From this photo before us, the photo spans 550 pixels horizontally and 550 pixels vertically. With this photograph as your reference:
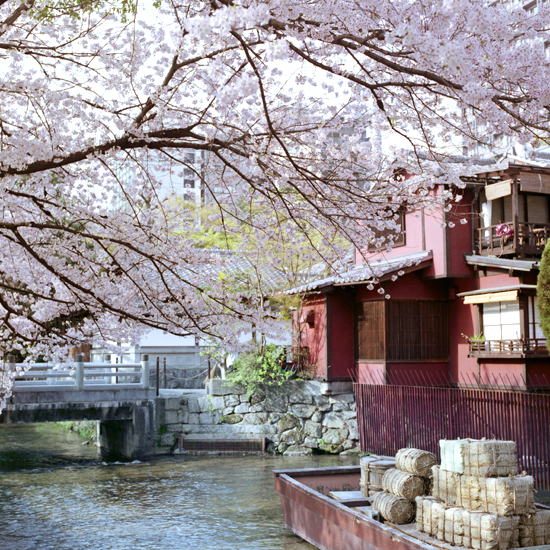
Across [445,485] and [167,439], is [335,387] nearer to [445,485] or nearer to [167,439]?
[167,439]

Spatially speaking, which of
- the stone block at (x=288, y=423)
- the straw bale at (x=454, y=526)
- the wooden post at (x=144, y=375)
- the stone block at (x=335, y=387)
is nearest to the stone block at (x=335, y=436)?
the stone block at (x=288, y=423)

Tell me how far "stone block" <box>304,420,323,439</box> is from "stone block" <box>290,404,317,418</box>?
25cm

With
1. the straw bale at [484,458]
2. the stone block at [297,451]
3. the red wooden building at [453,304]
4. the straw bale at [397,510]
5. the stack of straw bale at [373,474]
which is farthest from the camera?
the stone block at [297,451]

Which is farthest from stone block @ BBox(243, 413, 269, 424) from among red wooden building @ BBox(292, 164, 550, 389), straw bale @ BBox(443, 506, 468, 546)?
straw bale @ BBox(443, 506, 468, 546)

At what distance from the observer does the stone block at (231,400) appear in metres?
18.0

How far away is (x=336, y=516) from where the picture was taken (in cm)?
816

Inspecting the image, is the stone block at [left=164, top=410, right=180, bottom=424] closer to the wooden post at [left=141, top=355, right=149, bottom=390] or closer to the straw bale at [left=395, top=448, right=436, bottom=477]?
the wooden post at [left=141, top=355, right=149, bottom=390]

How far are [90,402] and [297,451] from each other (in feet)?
18.1

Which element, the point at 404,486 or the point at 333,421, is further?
the point at 333,421

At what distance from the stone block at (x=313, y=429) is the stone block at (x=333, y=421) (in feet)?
0.62

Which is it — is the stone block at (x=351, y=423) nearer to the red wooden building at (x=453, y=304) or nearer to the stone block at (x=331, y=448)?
the stone block at (x=331, y=448)

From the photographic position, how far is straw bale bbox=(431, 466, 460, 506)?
693cm

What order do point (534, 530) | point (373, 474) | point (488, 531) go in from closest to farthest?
point (488, 531), point (534, 530), point (373, 474)

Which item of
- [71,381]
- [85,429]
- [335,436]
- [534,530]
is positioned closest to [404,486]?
[534,530]
